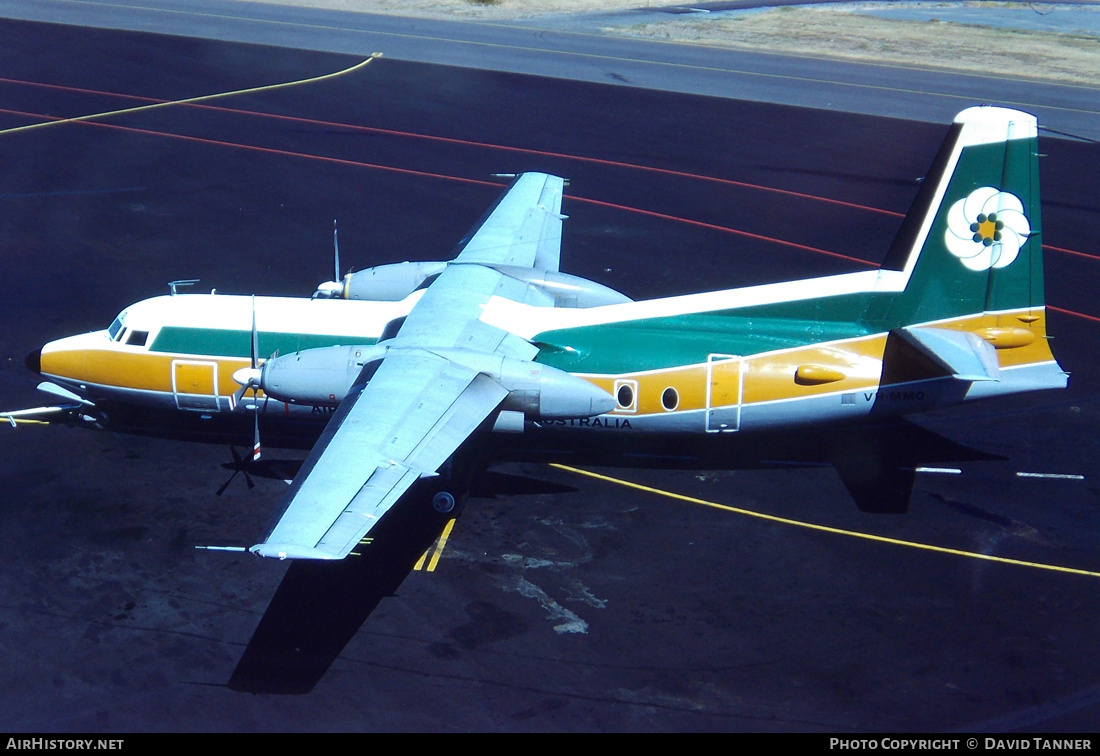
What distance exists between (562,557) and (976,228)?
11950 mm

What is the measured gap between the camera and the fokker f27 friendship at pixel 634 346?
23062 mm

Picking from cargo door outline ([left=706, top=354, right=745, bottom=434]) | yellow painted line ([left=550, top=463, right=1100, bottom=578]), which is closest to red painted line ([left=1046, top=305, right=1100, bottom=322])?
yellow painted line ([left=550, top=463, right=1100, bottom=578])

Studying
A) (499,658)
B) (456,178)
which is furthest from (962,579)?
(456,178)

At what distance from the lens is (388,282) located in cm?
2770

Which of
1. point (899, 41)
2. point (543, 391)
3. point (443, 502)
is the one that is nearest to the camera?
point (543, 391)

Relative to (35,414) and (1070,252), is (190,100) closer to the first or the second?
(35,414)

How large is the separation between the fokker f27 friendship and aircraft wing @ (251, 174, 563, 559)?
7 centimetres

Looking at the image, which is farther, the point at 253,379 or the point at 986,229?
the point at 986,229

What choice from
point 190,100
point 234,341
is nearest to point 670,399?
point 234,341

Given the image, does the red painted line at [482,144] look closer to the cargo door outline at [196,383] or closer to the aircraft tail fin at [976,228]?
the aircraft tail fin at [976,228]

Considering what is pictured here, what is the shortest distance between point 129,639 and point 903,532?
16.3m

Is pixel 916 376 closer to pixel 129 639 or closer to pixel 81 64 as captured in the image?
pixel 129 639

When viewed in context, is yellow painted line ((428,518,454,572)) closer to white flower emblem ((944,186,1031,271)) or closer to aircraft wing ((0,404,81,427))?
aircraft wing ((0,404,81,427))

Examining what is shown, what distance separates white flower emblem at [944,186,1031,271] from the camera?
951 inches
